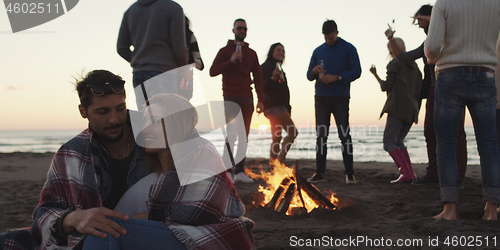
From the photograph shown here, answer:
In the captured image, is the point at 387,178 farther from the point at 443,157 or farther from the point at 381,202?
the point at 443,157

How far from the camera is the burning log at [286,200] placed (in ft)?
13.4

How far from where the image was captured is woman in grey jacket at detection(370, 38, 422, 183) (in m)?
5.74

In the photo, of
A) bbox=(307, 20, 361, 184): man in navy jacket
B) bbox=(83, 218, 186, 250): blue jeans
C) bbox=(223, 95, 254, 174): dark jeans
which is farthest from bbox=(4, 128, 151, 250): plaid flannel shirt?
bbox=(307, 20, 361, 184): man in navy jacket

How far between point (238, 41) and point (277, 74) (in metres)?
1.04

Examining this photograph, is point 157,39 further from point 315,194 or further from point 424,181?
point 424,181

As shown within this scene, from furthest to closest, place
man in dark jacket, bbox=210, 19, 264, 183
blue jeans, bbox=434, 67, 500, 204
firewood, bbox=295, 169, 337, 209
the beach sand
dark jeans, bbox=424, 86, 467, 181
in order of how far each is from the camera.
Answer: man in dark jacket, bbox=210, 19, 264, 183
dark jeans, bbox=424, 86, 467, 181
firewood, bbox=295, 169, 337, 209
blue jeans, bbox=434, 67, 500, 204
the beach sand

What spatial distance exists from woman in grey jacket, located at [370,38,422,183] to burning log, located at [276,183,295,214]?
2.25 metres

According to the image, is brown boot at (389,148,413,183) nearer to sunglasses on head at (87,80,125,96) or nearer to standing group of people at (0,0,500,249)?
standing group of people at (0,0,500,249)

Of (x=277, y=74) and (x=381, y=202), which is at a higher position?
(x=277, y=74)

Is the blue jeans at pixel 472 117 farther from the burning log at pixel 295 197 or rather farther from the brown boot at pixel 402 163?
the brown boot at pixel 402 163

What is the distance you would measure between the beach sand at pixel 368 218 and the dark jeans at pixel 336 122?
45 centimetres

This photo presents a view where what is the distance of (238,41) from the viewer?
19.7ft

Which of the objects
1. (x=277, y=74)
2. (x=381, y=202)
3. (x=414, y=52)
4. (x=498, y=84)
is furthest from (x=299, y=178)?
(x=277, y=74)

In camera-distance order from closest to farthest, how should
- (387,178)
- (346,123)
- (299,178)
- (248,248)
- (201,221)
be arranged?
1. (201,221)
2. (248,248)
3. (299,178)
4. (346,123)
5. (387,178)
